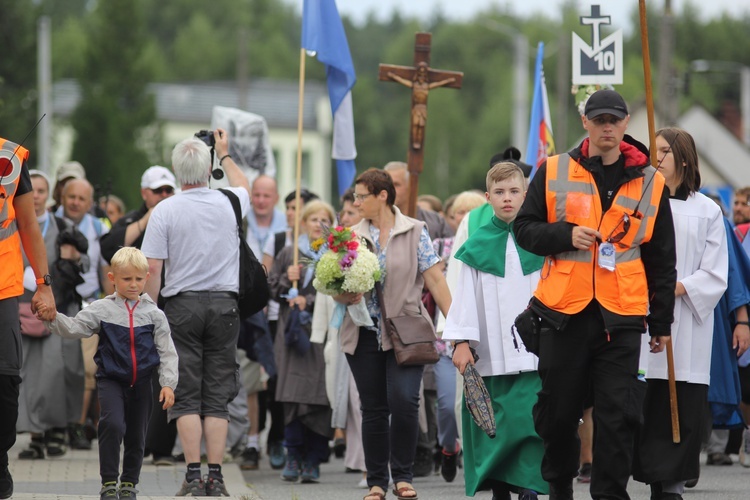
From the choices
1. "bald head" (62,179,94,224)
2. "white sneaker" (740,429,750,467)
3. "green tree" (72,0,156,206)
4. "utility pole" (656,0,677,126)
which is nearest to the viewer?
"white sneaker" (740,429,750,467)

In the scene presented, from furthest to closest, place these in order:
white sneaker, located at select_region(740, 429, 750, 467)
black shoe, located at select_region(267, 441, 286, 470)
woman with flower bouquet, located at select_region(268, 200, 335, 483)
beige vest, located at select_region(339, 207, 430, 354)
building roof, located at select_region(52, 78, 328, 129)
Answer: building roof, located at select_region(52, 78, 328, 129) < black shoe, located at select_region(267, 441, 286, 470) < white sneaker, located at select_region(740, 429, 750, 467) < woman with flower bouquet, located at select_region(268, 200, 335, 483) < beige vest, located at select_region(339, 207, 430, 354)

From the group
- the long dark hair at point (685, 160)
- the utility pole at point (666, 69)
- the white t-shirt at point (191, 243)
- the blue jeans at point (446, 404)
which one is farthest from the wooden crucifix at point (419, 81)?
the utility pole at point (666, 69)

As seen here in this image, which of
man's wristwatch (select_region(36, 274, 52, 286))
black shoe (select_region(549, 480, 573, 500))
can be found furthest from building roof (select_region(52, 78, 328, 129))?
black shoe (select_region(549, 480, 573, 500))

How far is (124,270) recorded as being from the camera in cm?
845

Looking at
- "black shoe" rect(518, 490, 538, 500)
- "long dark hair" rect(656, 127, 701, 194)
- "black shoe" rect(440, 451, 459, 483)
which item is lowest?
"black shoe" rect(440, 451, 459, 483)

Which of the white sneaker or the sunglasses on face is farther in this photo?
the white sneaker

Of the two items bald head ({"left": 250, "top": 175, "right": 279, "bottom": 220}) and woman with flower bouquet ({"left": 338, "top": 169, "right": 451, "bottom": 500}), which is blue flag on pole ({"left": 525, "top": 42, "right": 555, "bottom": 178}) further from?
woman with flower bouquet ({"left": 338, "top": 169, "right": 451, "bottom": 500})

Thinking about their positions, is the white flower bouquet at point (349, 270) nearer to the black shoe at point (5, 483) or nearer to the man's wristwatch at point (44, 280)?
the man's wristwatch at point (44, 280)

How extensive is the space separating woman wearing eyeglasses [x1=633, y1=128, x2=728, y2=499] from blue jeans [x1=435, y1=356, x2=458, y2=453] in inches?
107

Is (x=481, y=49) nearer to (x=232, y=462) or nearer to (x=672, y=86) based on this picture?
(x=672, y=86)

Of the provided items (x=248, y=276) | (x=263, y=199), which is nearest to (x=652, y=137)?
(x=248, y=276)

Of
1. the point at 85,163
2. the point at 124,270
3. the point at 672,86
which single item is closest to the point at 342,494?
the point at 124,270

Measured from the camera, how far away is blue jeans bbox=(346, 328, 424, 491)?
9.23m

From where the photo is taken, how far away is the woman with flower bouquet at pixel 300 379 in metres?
11.7
